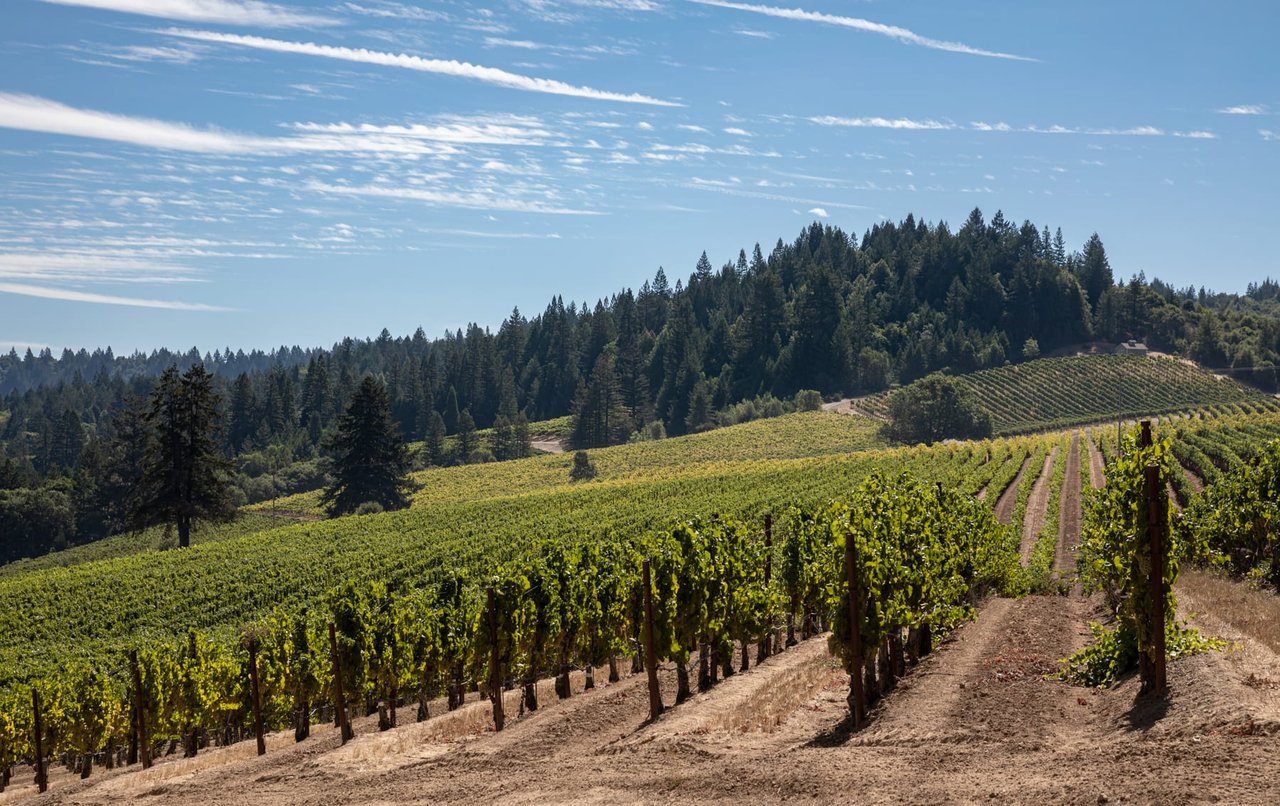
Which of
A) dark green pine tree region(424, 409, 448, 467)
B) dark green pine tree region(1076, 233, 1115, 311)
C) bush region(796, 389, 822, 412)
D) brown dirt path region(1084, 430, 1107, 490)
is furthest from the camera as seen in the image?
dark green pine tree region(1076, 233, 1115, 311)

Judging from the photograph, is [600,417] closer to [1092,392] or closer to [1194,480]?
[1092,392]

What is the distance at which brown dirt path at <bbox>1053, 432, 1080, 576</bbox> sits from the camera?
4703 centimetres

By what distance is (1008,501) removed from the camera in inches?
2638

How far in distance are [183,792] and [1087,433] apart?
112 m

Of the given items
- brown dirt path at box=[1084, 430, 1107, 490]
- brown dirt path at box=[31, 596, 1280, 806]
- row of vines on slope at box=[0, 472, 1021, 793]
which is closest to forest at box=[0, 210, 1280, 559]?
brown dirt path at box=[1084, 430, 1107, 490]

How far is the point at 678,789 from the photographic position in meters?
16.0

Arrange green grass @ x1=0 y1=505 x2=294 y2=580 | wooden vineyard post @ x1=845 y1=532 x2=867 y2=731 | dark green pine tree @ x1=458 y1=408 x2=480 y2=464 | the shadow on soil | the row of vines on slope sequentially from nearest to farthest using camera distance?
the shadow on soil < wooden vineyard post @ x1=845 y1=532 x2=867 y2=731 < the row of vines on slope < green grass @ x1=0 y1=505 x2=294 y2=580 < dark green pine tree @ x1=458 y1=408 x2=480 y2=464

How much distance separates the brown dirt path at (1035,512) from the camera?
51953 mm

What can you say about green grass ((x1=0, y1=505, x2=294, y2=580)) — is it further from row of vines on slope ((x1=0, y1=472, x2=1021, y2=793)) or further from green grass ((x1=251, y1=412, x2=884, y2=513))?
row of vines on slope ((x1=0, y1=472, x2=1021, y2=793))

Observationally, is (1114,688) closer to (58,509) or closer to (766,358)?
(58,509)

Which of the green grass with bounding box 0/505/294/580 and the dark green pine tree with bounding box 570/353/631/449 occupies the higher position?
the dark green pine tree with bounding box 570/353/631/449

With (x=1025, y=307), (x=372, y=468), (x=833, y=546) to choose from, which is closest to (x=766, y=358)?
(x=1025, y=307)

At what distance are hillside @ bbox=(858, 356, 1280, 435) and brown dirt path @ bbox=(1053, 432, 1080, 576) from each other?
185 ft

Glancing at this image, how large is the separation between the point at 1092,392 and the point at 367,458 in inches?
4046
